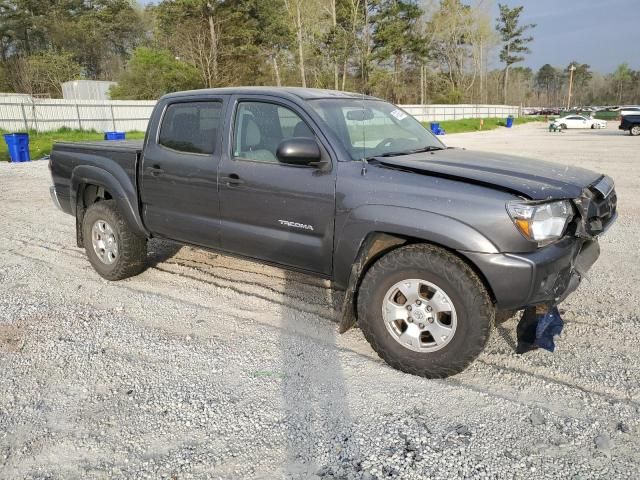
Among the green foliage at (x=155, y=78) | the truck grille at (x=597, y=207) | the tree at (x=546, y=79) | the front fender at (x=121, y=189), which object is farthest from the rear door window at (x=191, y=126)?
the tree at (x=546, y=79)

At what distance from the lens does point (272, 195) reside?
385 cm

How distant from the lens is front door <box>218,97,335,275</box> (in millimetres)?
3646

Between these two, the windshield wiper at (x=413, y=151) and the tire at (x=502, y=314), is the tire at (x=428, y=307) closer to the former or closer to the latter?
the tire at (x=502, y=314)

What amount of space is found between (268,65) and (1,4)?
91.7 feet

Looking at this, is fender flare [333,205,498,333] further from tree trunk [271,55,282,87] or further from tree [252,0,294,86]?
tree trunk [271,55,282,87]

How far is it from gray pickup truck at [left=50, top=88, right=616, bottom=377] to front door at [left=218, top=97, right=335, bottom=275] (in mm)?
11

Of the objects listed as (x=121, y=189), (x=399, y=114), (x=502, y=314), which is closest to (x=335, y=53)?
(x=399, y=114)

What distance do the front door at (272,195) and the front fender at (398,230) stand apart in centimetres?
13

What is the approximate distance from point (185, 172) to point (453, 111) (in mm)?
55147

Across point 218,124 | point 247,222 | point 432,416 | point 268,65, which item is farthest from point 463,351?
point 268,65

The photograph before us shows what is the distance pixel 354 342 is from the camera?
12.9ft

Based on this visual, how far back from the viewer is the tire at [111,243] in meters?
5.05

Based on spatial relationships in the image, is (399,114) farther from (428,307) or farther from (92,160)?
(92,160)

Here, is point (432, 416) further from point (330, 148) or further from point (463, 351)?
point (330, 148)
